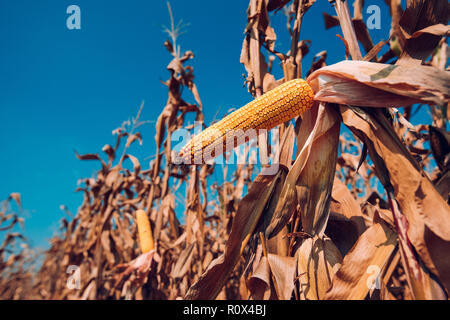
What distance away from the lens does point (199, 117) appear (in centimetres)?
384

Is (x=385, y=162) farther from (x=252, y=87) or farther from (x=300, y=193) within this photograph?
(x=252, y=87)

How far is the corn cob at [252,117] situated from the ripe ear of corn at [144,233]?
2.08 meters

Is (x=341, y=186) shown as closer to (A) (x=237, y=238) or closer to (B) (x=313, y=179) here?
(B) (x=313, y=179)

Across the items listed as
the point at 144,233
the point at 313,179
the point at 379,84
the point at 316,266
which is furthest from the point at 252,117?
the point at 144,233

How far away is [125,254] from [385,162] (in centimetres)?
424

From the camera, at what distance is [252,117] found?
1.52 meters

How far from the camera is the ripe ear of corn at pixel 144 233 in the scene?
3.25 m

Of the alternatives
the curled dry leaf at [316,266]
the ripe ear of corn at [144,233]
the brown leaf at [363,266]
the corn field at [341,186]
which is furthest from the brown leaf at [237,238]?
the ripe ear of corn at [144,233]

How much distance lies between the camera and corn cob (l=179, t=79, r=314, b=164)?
152cm

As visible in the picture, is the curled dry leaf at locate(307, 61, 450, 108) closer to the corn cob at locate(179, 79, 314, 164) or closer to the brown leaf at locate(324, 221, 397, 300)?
the corn cob at locate(179, 79, 314, 164)

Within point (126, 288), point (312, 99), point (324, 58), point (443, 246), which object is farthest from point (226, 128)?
point (126, 288)

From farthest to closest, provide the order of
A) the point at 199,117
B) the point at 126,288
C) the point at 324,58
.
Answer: the point at 199,117 → the point at 126,288 → the point at 324,58

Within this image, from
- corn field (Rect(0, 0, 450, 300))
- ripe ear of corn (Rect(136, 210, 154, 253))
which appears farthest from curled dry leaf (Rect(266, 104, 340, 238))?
ripe ear of corn (Rect(136, 210, 154, 253))
